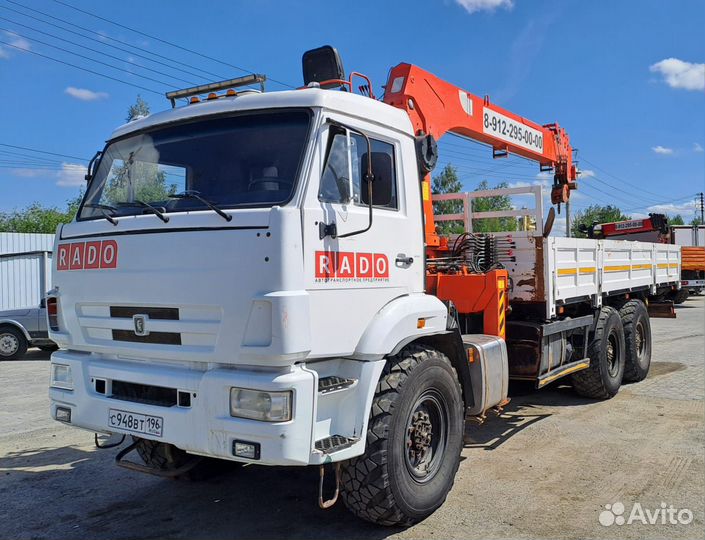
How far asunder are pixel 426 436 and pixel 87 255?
2668 millimetres

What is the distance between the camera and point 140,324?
3801mm

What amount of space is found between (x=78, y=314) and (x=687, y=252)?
2433 cm

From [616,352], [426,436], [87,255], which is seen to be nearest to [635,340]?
[616,352]

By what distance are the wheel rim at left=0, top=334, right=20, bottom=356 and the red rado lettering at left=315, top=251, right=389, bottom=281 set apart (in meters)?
11.8

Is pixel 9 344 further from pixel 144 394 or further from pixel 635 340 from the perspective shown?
pixel 635 340

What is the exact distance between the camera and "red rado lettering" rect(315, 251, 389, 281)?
11.9ft

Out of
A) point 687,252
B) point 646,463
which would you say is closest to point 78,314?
point 646,463

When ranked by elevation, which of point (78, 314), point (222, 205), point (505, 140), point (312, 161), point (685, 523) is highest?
point (505, 140)

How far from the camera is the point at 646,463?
533 centimetres

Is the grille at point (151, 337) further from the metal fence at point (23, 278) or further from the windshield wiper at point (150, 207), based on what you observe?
the metal fence at point (23, 278)

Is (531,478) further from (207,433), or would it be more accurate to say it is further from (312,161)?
(312,161)

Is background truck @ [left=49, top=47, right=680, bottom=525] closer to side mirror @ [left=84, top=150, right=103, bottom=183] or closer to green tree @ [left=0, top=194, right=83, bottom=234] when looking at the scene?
side mirror @ [left=84, top=150, right=103, bottom=183]

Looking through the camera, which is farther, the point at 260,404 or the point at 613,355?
the point at 613,355

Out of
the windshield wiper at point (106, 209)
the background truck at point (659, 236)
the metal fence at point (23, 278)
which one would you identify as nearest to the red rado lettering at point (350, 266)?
the windshield wiper at point (106, 209)
